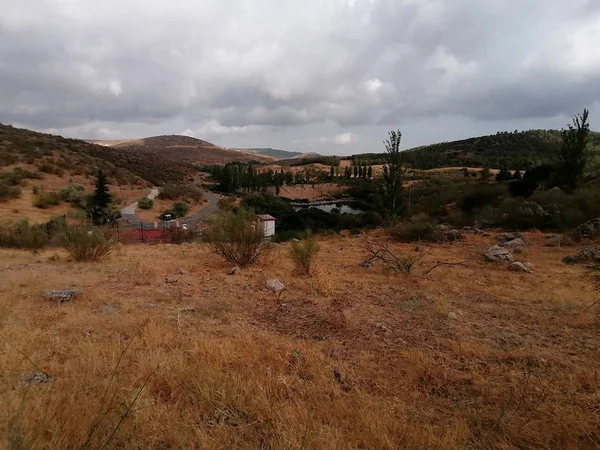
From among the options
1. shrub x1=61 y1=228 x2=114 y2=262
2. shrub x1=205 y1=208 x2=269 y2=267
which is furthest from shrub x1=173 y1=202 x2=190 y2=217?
shrub x1=205 y1=208 x2=269 y2=267

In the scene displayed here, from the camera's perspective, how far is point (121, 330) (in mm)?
5277

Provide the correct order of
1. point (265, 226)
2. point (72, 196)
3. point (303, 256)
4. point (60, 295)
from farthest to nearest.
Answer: point (72, 196), point (265, 226), point (303, 256), point (60, 295)

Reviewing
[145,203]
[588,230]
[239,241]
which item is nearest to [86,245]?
[239,241]

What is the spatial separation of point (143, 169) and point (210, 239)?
58300mm

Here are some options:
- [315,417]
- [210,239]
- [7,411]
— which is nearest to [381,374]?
[315,417]

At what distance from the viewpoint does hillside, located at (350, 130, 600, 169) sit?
84644 millimetres

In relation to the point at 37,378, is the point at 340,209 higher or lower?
lower

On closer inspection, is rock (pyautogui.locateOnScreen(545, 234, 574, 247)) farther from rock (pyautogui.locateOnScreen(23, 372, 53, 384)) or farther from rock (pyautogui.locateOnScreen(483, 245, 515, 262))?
rock (pyautogui.locateOnScreen(23, 372, 53, 384))

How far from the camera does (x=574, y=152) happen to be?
78.1 ft

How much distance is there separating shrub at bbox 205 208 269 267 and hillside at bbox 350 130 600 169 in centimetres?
7109

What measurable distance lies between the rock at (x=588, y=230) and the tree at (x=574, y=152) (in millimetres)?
11223

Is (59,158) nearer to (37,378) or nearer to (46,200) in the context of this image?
(46,200)

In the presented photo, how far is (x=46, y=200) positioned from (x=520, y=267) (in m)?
32.1

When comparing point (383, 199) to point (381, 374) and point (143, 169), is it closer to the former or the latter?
point (381, 374)
